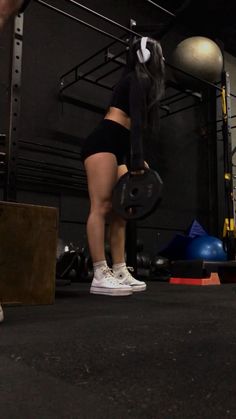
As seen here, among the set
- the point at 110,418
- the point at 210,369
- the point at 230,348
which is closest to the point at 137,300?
the point at 230,348

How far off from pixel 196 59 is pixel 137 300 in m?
2.39

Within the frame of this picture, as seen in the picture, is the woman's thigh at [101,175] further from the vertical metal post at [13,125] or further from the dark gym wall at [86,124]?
the dark gym wall at [86,124]

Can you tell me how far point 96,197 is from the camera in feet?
4.84

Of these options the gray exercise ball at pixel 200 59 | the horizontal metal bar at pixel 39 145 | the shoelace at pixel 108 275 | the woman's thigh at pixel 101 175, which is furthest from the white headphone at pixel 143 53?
the gray exercise ball at pixel 200 59

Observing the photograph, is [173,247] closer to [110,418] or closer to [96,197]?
[96,197]

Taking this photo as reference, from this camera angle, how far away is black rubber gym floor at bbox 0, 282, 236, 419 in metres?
0.41

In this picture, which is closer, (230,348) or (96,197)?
(230,348)

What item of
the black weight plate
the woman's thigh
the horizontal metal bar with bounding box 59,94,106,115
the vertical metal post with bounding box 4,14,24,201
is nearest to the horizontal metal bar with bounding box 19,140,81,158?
the horizontal metal bar with bounding box 59,94,106,115

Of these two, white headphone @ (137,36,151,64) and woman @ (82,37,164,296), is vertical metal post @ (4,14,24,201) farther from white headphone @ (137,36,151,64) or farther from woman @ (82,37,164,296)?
white headphone @ (137,36,151,64)

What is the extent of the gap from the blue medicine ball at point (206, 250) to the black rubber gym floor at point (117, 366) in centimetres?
181

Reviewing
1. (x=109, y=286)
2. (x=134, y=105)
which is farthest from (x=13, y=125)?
(x=109, y=286)

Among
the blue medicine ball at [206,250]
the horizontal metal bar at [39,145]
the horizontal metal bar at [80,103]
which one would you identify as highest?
the horizontal metal bar at [80,103]

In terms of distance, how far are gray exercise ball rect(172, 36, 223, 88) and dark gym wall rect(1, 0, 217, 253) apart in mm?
675

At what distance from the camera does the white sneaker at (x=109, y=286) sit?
143 cm
